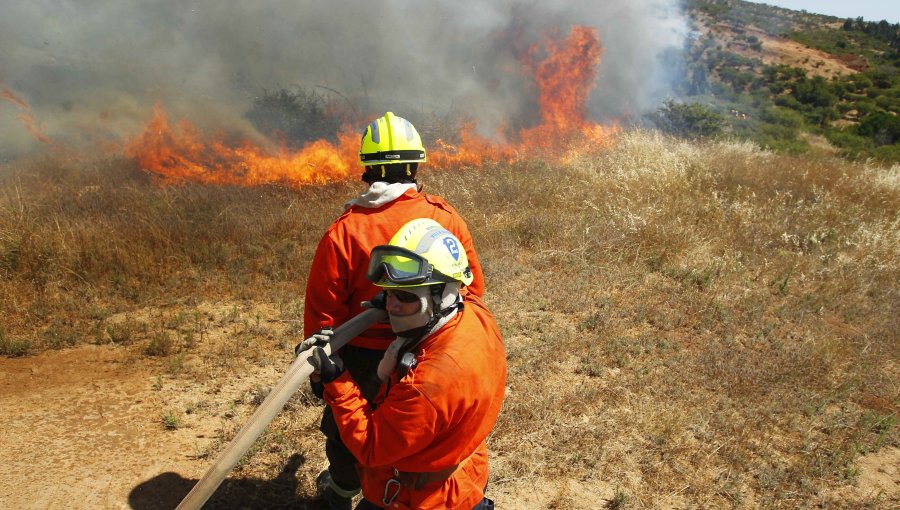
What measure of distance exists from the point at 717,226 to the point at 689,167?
7.92ft

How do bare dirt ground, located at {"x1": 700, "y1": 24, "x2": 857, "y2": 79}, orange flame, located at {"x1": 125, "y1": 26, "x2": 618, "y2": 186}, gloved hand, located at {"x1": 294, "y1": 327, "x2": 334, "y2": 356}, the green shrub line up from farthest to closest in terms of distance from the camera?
1. bare dirt ground, located at {"x1": 700, "y1": 24, "x2": 857, "y2": 79}
2. orange flame, located at {"x1": 125, "y1": 26, "x2": 618, "y2": 186}
3. the green shrub
4. gloved hand, located at {"x1": 294, "y1": 327, "x2": 334, "y2": 356}

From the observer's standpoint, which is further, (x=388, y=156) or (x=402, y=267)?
(x=388, y=156)

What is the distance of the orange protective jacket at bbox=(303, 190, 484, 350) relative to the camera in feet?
7.82

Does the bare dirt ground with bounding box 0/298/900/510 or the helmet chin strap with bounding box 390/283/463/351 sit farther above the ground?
the helmet chin strap with bounding box 390/283/463/351

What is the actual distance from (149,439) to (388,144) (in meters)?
2.66

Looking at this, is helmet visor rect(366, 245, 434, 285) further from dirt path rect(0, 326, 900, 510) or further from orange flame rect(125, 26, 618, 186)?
orange flame rect(125, 26, 618, 186)

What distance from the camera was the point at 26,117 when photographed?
11.3 meters

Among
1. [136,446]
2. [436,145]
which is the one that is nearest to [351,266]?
[136,446]

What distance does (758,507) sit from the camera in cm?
346

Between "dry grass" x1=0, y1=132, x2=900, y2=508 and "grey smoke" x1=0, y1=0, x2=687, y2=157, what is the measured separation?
2.60 metres

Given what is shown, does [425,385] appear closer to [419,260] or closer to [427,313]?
[427,313]

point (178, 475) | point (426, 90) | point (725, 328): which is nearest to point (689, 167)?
point (725, 328)

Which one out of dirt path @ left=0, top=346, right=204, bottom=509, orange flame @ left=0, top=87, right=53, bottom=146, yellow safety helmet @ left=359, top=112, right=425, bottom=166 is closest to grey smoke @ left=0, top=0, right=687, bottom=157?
orange flame @ left=0, top=87, right=53, bottom=146

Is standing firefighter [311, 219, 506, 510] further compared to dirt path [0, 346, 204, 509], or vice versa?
dirt path [0, 346, 204, 509]
